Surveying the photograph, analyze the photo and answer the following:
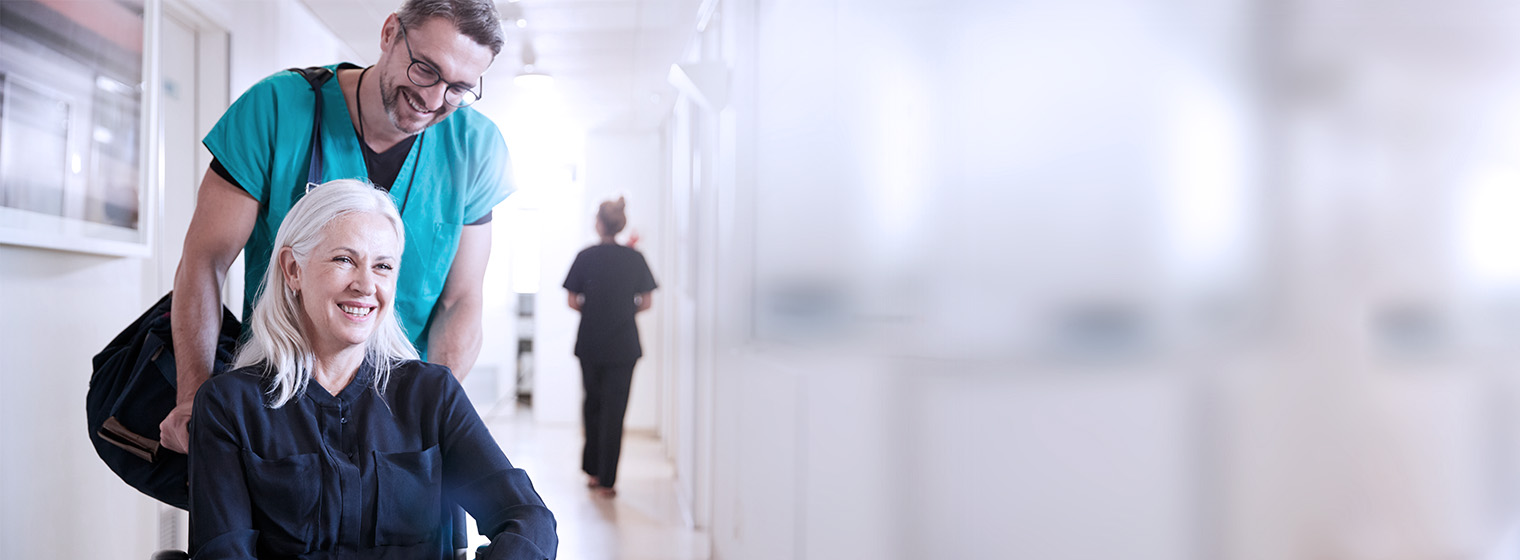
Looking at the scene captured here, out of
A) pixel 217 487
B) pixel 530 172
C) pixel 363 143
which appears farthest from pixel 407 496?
pixel 530 172

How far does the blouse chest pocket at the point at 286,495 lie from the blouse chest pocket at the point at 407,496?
0.26ft

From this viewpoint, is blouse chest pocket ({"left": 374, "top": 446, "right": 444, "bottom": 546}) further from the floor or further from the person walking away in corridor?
the person walking away in corridor

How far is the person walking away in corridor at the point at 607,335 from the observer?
2969 mm

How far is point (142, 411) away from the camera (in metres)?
1.36

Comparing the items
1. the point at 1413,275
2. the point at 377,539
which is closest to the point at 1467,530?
the point at 1413,275

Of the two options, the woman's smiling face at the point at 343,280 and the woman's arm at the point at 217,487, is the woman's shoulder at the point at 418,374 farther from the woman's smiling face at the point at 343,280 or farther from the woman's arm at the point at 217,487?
the woman's arm at the point at 217,487

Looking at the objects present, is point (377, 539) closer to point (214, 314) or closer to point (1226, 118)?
point (214, 314)

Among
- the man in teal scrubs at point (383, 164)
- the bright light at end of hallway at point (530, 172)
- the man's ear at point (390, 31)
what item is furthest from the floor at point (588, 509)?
A: the man's ear at point (390, 31)

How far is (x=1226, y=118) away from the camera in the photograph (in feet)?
2.68

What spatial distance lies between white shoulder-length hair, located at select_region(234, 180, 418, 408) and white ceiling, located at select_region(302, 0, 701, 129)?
460mm

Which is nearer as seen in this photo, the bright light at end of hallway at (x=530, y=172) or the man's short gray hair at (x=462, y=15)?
the man's short gray hair at (x=462, y=15)

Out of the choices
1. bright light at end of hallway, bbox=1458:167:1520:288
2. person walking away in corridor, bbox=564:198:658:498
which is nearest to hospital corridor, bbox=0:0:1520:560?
bright light at end of hallway, bbox=1458:167:1520:288

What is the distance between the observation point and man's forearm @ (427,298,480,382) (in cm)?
156

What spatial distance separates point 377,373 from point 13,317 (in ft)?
3.74
